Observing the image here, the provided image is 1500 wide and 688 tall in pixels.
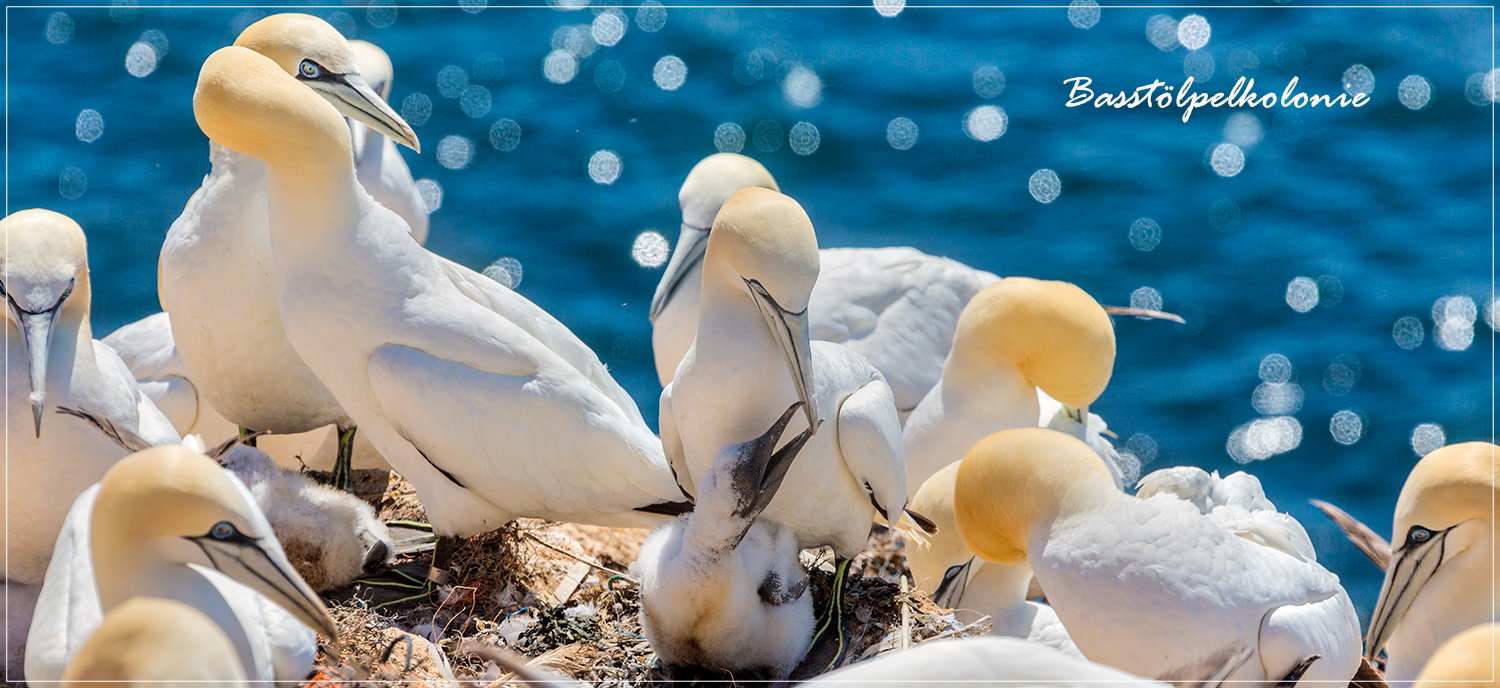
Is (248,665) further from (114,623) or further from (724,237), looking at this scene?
(724,237)

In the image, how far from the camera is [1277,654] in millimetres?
3758

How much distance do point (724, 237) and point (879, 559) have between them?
3.29 meters

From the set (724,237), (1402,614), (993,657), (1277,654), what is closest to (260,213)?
(724,237)

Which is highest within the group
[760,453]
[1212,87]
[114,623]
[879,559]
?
[1212,87]

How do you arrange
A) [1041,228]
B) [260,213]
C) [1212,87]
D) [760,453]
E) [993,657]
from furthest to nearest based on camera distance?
1. [1212,87]
2. [1041,228]
3. [260,213]
4. [760,453]
5. [993,657]

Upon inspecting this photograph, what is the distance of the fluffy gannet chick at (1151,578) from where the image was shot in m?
3.68

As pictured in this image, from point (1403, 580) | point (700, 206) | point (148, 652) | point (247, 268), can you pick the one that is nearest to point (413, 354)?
point (247, 268)

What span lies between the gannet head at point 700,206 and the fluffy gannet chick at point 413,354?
155cm

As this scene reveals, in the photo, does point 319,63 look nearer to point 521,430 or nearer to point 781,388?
point 521,430

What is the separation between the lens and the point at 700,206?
6.05 meters

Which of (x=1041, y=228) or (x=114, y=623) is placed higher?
(x=1041, y=228)

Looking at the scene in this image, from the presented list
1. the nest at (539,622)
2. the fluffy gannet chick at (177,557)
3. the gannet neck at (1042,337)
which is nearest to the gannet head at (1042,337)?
the gannet neck at (1042,337)

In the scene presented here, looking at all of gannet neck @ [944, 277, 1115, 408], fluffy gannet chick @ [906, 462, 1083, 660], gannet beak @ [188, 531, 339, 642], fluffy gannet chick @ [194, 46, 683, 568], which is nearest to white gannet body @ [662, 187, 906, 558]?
fluffy gannet chick @ [194, 46, 683, 568]

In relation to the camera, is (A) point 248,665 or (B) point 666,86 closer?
(A) point 248,665
